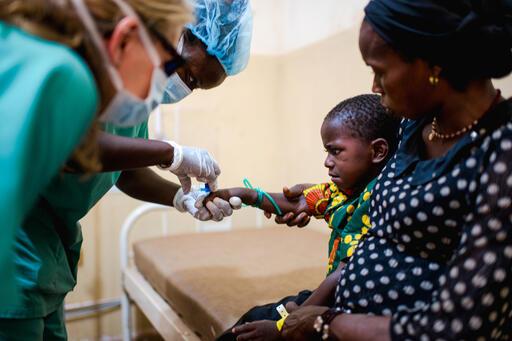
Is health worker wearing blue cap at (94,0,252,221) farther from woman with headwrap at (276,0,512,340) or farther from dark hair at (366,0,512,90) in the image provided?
dark hair at (366,0,512,90)

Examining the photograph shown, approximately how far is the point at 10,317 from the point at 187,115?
1895 mm

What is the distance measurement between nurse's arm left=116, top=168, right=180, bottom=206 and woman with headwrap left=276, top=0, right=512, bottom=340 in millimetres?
871

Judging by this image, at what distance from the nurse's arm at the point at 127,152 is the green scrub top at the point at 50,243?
7cm

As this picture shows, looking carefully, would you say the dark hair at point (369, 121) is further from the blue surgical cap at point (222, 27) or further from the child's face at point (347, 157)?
the blue surgical cap at point (222, 27)

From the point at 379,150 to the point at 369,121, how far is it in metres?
0.08

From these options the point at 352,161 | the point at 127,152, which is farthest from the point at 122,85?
the point at 352,161

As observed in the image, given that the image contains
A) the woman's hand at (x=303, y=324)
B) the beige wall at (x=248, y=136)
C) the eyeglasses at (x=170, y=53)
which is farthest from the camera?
the beige wall at (x=248, y=136)

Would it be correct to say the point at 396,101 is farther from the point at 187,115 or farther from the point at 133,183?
the point at 187,115

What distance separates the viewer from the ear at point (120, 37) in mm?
726

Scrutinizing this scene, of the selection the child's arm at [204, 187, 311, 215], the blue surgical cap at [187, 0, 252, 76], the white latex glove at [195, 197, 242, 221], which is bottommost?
the white latex glove at [195, 197, 242, 221]

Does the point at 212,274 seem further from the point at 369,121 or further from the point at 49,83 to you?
the point at 49,83

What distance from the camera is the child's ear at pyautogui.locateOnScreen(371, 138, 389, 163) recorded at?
1.19 metres

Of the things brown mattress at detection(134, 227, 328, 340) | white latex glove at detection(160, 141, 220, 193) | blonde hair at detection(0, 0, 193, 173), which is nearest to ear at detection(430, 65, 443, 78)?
blonde hair at detection(0, 0, 193, 173)

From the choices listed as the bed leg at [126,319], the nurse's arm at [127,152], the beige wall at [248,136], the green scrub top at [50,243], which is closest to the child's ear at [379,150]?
the nurse's arm at [127,152]
